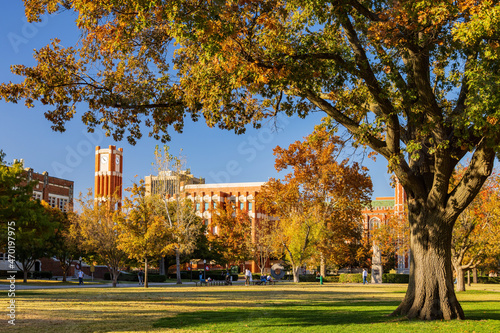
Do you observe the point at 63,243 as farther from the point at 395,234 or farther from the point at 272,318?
the point at 272,318

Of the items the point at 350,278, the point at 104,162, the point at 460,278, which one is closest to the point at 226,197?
the point at 104,162

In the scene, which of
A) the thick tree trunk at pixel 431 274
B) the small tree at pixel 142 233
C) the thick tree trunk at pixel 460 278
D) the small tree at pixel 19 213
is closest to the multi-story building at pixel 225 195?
the small tree at pixel 142 233

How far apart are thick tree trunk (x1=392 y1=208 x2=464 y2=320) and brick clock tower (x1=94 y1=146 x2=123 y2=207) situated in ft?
285

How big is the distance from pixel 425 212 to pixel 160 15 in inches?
375

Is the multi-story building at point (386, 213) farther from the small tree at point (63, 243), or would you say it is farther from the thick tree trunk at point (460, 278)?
the small tree at point (63, 243)

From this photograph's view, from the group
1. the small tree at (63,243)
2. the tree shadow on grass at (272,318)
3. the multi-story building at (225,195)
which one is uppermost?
the multi-story building at (225,195)

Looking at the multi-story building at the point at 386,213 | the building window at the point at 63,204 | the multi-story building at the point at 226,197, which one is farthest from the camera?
the multi-story building at the point at 226,197

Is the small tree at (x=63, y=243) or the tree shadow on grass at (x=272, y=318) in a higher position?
the small tree at (x=63, y=243)

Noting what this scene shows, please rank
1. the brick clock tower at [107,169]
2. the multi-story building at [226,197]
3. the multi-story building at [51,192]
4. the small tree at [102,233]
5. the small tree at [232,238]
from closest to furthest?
the small tree at [102,233], the multi-story building at [51,192], the small tree at [232,238], the multi-story building at [226,197], the brick clock tower at [107,169]

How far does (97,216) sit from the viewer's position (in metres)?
49.3

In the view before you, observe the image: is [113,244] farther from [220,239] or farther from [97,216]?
[220,239]

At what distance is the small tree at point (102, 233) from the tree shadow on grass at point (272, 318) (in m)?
22.9

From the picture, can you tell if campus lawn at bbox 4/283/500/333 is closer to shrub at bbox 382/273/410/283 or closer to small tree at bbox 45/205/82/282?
small tree at bbox 45/205/82/282

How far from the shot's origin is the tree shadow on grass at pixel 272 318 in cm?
1457
